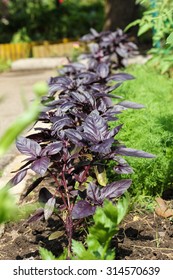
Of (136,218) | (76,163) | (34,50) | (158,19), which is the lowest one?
(136,218)

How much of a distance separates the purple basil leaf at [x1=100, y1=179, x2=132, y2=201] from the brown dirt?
339 mm

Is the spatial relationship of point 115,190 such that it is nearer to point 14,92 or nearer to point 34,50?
point 14,92

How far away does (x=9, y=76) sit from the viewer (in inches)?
385

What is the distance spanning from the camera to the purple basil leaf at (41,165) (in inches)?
96.7

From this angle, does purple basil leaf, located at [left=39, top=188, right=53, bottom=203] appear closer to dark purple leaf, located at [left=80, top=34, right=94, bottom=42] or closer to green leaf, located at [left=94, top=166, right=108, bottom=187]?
green leaf, located at [left=94, top=166, right=108, bottom=187]

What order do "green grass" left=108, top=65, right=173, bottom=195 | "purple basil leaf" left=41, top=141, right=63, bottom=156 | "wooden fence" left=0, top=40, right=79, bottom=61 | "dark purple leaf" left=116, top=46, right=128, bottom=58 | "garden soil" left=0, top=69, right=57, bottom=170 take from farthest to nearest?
"wooden fence" left=0, top=40, right=79, bottom=61, "dark purple leaf" left=116, top=46, right=128, bottom=58, "garden soil" left=0, top=69, right=57, bottom=170, "green grass" left=108, top=65, right=173, bottom=195, "purple basil leaf" left=41, top=141, right=63, bottom=156

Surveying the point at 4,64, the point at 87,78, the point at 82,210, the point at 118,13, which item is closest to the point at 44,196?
the point at 82,210

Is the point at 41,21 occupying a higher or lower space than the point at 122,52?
higher

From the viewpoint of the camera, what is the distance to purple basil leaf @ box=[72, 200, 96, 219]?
2.39 m

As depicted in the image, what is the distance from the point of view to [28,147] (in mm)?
2682

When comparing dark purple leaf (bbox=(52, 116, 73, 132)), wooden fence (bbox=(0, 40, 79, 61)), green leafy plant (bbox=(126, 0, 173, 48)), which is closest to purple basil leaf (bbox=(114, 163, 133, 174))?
dark purple leaf (bbox=(52, 116, 73, 132))

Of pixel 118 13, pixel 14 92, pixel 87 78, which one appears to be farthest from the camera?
Answer: pixel 118 13

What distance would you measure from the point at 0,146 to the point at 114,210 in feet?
3.15

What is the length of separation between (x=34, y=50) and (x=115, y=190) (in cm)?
929
